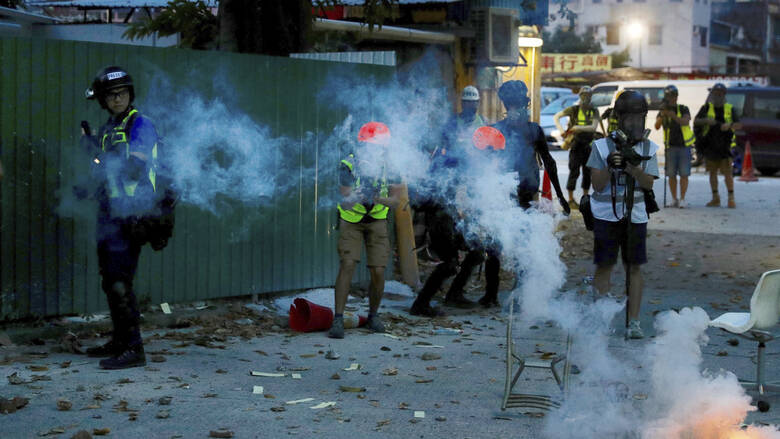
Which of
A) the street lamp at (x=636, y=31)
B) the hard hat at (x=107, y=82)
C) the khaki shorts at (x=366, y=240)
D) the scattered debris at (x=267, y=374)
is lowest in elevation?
the scattered debris at (x=267, y=374)

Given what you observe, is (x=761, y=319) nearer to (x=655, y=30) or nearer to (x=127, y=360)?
(x=127, y=360)

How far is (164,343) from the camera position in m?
7.77

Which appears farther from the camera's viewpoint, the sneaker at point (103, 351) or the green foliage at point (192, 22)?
the green foliage at point (192, 22)

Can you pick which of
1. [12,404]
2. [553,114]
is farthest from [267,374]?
[553,114]

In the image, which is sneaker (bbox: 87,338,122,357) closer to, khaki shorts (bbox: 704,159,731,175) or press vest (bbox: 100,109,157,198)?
press vest (bbox: 100,109,157,198)

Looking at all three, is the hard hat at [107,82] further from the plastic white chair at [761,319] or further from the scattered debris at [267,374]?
the plastic white chair at [761,319]

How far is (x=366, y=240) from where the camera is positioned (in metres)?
8.41

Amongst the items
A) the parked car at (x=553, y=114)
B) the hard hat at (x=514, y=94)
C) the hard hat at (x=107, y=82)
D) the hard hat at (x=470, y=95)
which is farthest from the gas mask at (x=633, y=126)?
the parked car at (x=553, y=114)

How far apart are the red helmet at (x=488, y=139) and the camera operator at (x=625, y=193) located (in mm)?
974

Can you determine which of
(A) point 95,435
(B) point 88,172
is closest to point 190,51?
(B) point 88,172

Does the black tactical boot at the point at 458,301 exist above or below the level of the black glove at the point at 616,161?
below

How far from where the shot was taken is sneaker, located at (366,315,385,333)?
8438 mm

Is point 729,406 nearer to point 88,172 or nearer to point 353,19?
point 88,172

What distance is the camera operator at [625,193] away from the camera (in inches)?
314
